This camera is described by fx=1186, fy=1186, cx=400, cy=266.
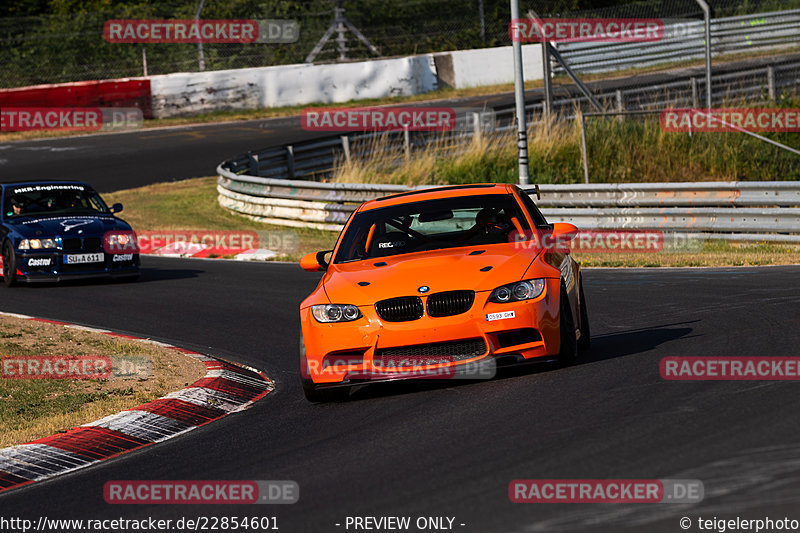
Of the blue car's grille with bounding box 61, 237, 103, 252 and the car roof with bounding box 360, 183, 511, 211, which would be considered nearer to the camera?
the car roof with bounding box 360, 183, 511, 211

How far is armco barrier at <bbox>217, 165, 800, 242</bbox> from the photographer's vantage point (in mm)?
Answer: 16953

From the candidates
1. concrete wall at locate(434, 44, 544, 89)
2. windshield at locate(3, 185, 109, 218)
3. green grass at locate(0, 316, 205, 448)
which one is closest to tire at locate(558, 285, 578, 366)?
green grass at locate(0, 316, 205, 448)

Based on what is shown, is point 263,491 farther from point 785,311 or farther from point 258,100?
point 258,100

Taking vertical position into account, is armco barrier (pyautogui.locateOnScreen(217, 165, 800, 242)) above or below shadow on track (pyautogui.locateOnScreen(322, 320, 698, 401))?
below

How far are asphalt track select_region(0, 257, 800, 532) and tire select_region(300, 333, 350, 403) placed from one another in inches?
3.3

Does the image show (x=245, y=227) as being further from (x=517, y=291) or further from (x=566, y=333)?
(x=517, y=291)

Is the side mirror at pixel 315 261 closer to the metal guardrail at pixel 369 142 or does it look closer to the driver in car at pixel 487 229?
the driver in car at pixel 487 229

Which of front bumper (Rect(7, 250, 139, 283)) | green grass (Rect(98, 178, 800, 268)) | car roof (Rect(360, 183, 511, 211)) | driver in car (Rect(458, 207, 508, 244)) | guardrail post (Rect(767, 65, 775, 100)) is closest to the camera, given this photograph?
driver in car (Rect(458, 207, 508, 244))

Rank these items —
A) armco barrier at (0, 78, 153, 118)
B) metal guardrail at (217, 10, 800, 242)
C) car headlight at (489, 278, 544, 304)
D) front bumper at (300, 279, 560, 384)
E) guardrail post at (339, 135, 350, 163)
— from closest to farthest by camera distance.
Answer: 1. front bumper at (300, 279, 560, 384)
2. car headlight at (489, 278, 544, 304)
3. metal guardrail at (217, 10, 800, 242)
4. guardrail post at (339, 135, 350, 163)
5. armco barrier at (0, 78, 153, 118)

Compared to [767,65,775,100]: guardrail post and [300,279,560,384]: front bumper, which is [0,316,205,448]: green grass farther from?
[767,65,775,100]: guardrail post

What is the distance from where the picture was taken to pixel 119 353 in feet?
36.6

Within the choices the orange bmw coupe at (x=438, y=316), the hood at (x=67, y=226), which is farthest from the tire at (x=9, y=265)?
the orange bmw coupe at (x=438, y=316)

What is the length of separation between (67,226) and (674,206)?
9117mm

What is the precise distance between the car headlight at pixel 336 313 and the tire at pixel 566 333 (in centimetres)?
141
